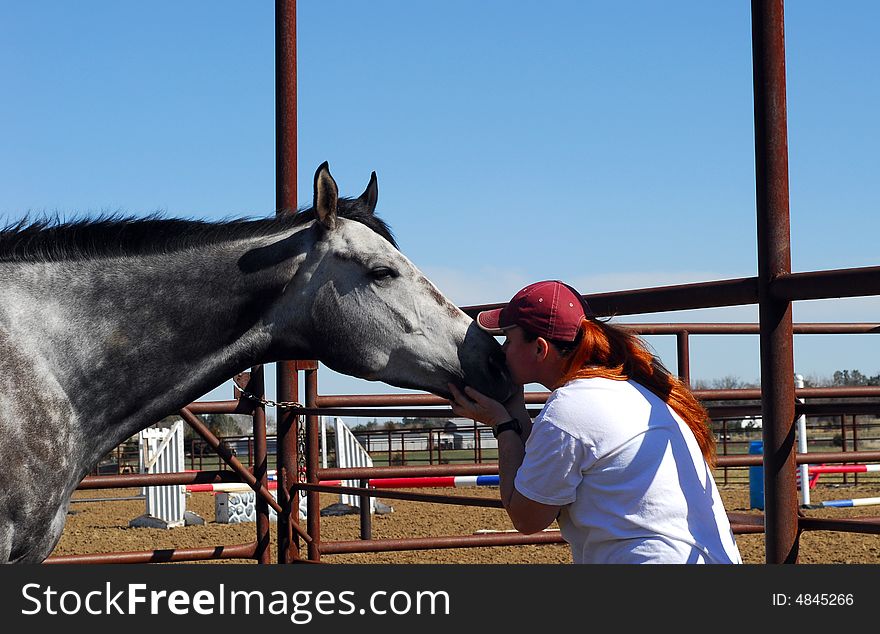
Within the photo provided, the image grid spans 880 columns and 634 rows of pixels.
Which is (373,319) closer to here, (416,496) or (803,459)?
(416,496)

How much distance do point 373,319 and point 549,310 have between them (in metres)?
0.85

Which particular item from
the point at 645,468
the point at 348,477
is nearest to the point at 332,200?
the point at 645,468

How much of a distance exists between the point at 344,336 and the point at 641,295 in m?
0.93

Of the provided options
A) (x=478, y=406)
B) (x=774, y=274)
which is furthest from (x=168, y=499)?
(x=774, y=274)

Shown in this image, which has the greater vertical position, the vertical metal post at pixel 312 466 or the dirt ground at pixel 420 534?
the vertical metal post at pixel 312 466

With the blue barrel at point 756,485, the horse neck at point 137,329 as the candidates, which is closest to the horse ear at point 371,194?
the horse neck at point 137,329

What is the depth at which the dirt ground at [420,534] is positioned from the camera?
777 cm

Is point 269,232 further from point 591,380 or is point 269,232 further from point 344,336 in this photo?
point 591,380

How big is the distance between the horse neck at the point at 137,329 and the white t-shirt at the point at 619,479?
4.04ft

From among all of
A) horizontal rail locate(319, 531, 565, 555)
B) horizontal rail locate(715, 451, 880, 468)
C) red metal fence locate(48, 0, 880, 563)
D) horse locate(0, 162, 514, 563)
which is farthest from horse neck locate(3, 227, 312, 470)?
horizontal rail locate(715, 451, 880, 468)

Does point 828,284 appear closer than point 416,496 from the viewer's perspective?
Yes

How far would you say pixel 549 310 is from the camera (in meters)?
1.97

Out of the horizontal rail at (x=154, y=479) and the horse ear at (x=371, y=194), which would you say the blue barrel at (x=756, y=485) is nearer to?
the horizontal rail at (x=154, y=479)
